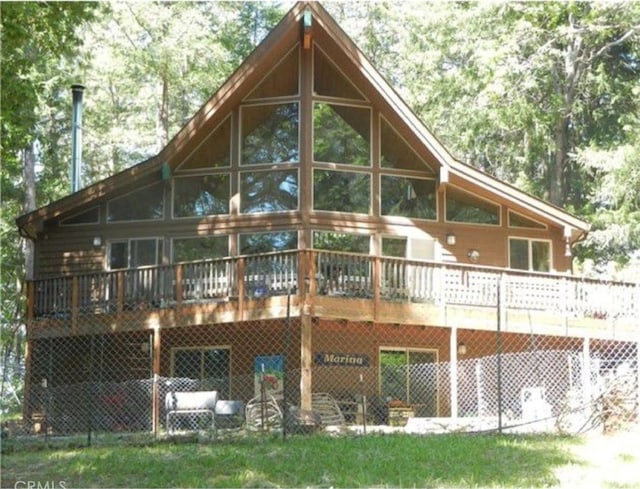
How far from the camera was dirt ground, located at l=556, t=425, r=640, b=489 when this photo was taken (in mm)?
8953

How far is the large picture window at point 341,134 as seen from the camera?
18594mm

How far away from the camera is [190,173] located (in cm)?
1930

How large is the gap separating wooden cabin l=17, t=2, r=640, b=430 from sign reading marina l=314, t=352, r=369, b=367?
0.03m

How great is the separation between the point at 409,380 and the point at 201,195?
5574mm

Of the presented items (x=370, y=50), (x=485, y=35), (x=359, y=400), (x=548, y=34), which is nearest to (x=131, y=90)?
(x=370, y=50)

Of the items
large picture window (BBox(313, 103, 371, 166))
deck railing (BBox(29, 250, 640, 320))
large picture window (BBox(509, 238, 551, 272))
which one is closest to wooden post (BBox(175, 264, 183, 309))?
deck railing (BBox(29, 250, 640, 320))

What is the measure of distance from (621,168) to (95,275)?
1377 cm

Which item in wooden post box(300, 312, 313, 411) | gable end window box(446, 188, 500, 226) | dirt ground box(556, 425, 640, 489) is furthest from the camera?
gable end window box(446, 188, 500, 226)

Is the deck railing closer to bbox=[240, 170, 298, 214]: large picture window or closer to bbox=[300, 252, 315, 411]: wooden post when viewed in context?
bbox=[300, 252, 315, 411]: wooden post

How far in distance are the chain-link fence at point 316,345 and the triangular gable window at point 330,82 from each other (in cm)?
396

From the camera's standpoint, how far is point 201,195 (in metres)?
19.3

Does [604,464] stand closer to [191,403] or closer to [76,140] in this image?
[191,403]

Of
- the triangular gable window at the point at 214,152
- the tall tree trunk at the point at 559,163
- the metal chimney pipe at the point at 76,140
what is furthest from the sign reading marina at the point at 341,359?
the tall tree trunk at the point at 559,163

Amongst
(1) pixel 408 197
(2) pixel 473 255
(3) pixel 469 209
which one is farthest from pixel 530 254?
(1) pixel 408 197
